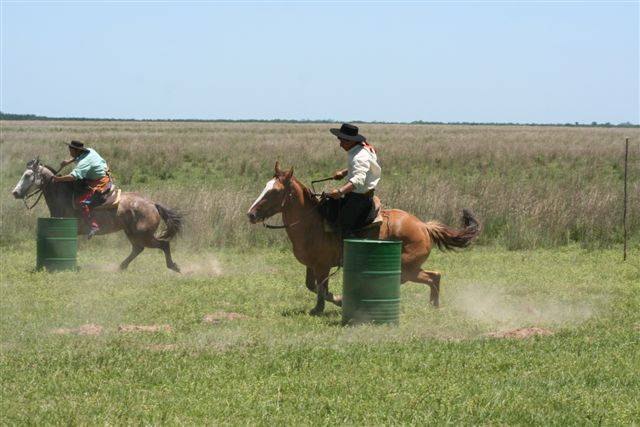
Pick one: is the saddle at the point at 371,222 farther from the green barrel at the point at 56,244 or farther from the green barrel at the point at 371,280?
the green barrel at the point at 56,244

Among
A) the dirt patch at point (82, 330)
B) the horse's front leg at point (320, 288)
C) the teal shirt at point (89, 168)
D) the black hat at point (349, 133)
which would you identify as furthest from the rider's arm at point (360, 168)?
the teal shirt at point (89, 168)

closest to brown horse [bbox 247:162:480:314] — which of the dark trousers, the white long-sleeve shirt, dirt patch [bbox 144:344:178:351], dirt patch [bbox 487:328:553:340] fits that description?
the dark trousers

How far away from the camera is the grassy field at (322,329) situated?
7.76 m

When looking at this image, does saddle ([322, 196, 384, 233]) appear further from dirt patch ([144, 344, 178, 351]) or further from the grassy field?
dirt patch ([144, 344, 178, 351])

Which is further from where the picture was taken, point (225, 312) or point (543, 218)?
point (543, 218)

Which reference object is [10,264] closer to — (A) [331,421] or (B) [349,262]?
(B) [349,262]

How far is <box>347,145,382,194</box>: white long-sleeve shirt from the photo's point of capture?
12133 mm

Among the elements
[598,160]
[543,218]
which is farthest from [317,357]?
[598,160]

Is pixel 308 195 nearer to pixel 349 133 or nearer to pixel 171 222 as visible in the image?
pixel 349 133

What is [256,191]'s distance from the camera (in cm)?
2445

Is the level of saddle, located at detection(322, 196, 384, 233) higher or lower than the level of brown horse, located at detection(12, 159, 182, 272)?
higher

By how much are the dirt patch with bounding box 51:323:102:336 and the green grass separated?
0.16 m

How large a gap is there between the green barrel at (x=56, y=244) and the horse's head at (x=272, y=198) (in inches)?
208

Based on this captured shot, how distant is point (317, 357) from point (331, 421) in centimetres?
211
